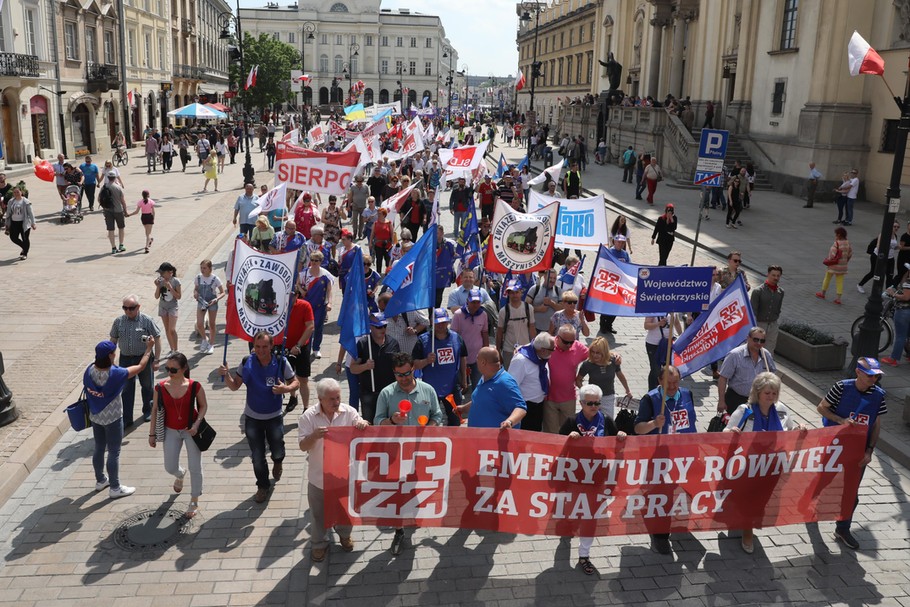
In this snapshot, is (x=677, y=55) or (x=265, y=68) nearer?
(x=677, y=55)

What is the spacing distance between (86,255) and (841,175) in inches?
960

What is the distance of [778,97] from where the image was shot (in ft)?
101

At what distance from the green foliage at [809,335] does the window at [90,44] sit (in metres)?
40.4

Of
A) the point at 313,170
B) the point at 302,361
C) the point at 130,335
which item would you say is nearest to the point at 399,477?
the point at 302,361

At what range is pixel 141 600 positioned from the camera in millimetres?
5832

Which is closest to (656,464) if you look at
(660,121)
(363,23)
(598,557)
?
(598,557)

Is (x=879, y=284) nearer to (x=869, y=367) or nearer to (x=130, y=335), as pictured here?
(x=869, y=367)

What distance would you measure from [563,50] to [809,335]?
238 feet

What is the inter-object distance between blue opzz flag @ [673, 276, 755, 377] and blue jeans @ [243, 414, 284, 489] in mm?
4056

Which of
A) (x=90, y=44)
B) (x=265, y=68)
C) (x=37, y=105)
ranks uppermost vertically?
(x=265, y=68)

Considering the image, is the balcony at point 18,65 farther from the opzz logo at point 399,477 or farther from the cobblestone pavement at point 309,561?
the opzz logo at point 399,477

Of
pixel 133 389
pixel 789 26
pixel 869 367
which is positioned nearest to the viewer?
pixel 869 367

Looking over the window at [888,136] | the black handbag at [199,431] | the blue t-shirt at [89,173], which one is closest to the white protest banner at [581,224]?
the black handbag at [199,431]

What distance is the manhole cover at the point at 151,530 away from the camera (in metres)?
6.58
